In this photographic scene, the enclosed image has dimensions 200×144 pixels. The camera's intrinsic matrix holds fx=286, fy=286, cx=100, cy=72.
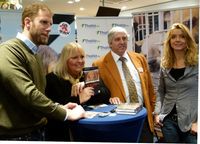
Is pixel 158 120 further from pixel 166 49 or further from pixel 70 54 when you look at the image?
pixel 70 54

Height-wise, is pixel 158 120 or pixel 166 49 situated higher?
pixel 166 49

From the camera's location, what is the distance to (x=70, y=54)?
2396 millimetres

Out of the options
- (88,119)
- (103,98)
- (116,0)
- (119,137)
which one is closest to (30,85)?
(88,119)

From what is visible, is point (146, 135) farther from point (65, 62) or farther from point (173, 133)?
point (65, 62)

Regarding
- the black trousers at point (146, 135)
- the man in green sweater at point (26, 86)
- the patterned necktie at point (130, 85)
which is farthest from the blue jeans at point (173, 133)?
the man in green sweater at point (26, 86)

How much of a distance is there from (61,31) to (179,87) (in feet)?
6.37

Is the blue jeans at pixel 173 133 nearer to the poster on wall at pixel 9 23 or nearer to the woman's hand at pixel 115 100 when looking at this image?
the woman's hand at pixel 115 100

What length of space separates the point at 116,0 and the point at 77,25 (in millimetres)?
685

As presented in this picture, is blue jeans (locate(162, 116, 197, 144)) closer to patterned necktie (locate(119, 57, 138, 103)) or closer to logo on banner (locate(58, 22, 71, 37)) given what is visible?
patterned necktie (locate(119, 57, 138, 103))

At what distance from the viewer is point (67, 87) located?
2.24 meters

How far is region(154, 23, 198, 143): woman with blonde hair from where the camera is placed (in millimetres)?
2078

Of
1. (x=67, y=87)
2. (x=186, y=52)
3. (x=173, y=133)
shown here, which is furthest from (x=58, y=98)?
(x=186, y=52)

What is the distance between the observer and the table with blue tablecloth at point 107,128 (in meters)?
1.91

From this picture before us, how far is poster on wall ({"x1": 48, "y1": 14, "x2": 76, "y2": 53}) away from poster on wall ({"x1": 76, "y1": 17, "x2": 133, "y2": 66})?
151mm
